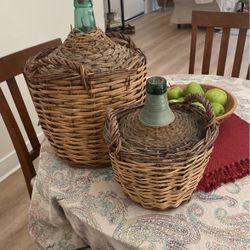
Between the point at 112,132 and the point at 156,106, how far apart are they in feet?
0.32

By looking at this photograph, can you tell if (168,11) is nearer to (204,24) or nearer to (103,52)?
(204,24)

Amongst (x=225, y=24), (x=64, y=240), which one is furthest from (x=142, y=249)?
(x=225, y=24)

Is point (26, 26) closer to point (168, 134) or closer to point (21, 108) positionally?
point (21, 108)

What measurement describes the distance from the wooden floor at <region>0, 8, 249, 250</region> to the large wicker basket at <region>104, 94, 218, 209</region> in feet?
3.41

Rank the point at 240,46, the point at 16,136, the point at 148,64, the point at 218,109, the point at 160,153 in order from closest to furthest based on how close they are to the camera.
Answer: the point at 160,153
the point at 218,109
the point at 16,136
the point at 240,46
the point at 148,64

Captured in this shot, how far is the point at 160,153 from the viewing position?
0.58 metres

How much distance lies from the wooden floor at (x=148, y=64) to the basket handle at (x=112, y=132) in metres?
1.05

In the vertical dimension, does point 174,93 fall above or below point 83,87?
below

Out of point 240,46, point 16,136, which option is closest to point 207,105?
point 16,136

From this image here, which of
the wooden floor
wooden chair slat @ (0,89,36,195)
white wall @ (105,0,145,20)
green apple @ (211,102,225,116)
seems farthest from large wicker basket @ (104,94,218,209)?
white wall @ (105,0,145,20)

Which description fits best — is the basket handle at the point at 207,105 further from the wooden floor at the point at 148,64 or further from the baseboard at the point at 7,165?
the baseboard at the point at 7,165

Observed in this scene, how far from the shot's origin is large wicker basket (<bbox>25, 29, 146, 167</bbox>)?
0.68m

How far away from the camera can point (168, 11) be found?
16.9 feet

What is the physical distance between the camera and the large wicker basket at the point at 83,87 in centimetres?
68
